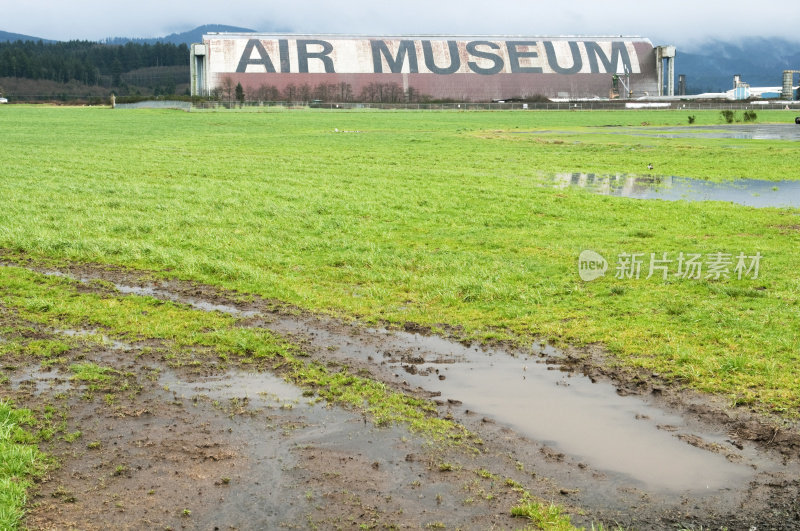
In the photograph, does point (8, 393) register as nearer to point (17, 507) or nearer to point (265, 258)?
point (17, 507)

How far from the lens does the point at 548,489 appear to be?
5828 millimetres

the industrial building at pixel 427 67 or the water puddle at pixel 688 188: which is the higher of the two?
the industrial building at pixel 427 67

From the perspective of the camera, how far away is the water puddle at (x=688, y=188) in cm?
1956

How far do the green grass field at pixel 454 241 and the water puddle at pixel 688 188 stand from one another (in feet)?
4.15

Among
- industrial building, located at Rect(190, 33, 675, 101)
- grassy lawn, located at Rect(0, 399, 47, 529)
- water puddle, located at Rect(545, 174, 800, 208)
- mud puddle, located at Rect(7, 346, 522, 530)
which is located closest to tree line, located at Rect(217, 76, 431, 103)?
industrial building, located at Rect(190, 33, 675, 101)

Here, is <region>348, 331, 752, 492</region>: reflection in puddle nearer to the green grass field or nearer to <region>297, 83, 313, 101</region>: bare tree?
the green grass field

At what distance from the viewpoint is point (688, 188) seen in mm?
21797

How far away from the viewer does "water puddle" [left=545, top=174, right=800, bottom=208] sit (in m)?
19.6

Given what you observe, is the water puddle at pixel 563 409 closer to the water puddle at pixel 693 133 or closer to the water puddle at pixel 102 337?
the water puddle at pixel 102 337

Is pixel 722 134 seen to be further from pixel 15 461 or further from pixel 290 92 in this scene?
pixel 290 92

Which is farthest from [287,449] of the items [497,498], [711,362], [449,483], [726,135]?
[726,135]

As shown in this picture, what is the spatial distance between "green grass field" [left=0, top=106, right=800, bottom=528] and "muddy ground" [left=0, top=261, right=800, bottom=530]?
0.88 meters

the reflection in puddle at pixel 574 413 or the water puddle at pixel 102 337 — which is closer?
the reflection in puddle at pixel 574 413

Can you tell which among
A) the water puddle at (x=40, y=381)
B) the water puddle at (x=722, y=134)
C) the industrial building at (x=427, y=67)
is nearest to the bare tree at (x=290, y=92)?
the industrial building at (x=427, y=67)
